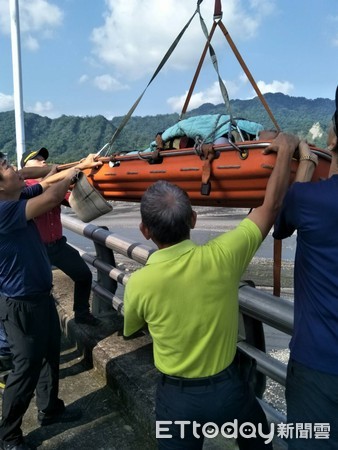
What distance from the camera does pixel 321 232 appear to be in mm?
1459

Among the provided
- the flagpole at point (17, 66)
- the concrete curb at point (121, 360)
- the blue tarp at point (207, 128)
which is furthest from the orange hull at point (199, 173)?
the flagpole at point (17, 66)

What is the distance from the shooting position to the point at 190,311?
1594 mm

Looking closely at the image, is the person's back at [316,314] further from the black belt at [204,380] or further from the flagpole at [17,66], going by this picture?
the flagpole at [17,66]

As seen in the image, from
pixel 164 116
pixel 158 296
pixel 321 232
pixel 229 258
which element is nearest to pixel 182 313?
pixel 158 296

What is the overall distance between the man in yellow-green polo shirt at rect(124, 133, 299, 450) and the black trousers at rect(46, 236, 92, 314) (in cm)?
221

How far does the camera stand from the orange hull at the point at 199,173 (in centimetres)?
231

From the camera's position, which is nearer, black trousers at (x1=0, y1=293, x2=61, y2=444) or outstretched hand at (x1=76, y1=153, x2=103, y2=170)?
black trousers at (x1=0, y1=293, x2=61, y2=444)

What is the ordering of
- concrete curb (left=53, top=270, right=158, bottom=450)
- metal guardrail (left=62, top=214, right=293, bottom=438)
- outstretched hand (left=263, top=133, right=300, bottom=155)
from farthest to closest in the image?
concrete curb (left=53, top=270, right=158, bottom=450)
outstretched hand (left=263, top=133, right=300, bottom=155)
metal guardrail (left=62, top=214, right=293, bottom=438)

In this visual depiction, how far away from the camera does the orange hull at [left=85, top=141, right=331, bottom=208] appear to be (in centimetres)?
231

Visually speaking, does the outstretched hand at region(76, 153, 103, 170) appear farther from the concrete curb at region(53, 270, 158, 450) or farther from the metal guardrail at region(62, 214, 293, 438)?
the concrete curb at region(53, 270, 158, 450)

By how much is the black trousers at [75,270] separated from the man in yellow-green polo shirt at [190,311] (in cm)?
221

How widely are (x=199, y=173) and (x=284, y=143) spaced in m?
0.72

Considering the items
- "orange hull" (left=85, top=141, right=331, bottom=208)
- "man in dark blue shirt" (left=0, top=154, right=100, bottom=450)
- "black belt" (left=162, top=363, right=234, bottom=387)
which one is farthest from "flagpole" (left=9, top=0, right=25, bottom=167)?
"black belt" (left=162, top=363, right=234, bottom=387)

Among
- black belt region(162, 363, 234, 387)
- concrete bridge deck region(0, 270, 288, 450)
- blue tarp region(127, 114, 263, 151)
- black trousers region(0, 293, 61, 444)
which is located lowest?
concrete bridge deck region(0, 270, 288, 450)
